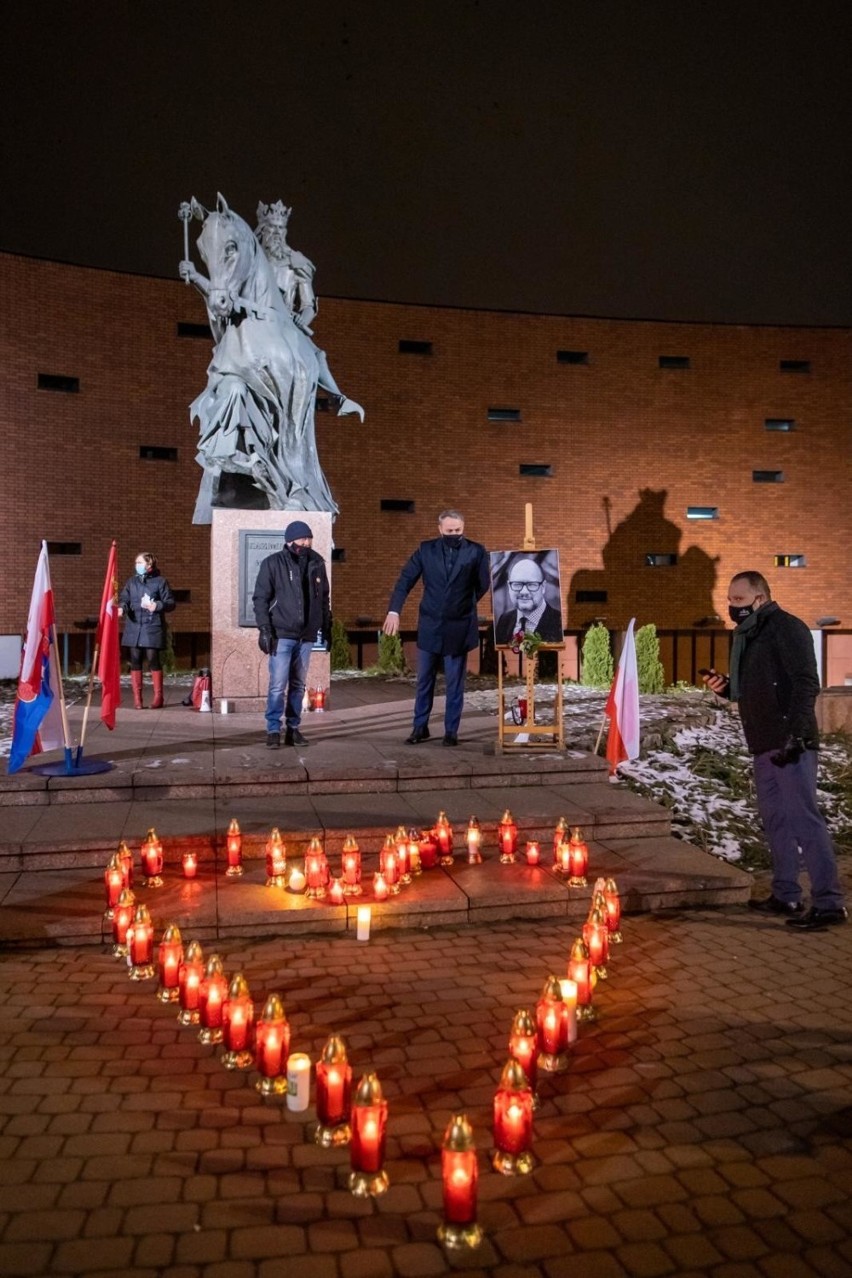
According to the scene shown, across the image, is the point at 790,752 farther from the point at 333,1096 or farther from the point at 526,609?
the point at 526,609

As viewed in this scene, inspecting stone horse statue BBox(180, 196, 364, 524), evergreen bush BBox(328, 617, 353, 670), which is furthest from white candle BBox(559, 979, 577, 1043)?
evergreen bush BBox(328, 617, 353, 670)

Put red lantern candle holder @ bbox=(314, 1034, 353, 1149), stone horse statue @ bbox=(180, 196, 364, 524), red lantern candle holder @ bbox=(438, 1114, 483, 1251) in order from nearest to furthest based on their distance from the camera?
red lantern candle holder @ bbox=(438, 1114, 483, 1251) → red lantern candle holder @ bbox=(314, 1034, 353, 1149) → stone horse statue @ bbox=(180, 196, 364, 524)

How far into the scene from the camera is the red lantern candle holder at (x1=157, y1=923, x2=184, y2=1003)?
151 inches

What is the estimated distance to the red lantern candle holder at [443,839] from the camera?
5.57 meters

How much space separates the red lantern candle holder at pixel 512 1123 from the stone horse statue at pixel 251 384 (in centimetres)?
887

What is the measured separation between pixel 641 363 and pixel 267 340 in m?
14.0

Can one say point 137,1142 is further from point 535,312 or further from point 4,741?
point 535,312

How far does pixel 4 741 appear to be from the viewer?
845 cm

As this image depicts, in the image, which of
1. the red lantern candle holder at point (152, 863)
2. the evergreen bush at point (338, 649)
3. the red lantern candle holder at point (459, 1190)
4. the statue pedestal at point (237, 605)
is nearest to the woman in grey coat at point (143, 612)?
the statue pedestal at point (237, 605)

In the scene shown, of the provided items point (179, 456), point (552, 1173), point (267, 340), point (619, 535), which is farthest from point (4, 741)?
point (619, 535)

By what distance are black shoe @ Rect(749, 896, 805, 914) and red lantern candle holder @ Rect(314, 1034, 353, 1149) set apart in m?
3.08

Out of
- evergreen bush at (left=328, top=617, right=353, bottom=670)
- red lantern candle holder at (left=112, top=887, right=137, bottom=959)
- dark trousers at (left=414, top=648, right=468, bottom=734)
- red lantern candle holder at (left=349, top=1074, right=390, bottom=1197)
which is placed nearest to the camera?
red lantern candle holder at (left=349, top=1074, right=390, bottom=1197)

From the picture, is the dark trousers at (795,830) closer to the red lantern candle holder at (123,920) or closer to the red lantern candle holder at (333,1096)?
the red lantern candle holder at (333,1096)

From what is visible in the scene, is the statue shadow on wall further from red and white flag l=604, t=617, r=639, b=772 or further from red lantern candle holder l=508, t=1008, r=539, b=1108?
red lantern candle holder l=508, t=1008, r=539, b=1108
